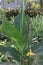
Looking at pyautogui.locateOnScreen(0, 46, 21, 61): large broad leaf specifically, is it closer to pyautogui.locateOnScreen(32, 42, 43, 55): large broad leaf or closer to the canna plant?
the canna plant

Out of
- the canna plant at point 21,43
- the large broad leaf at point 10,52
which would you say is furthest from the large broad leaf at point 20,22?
the large broad leaf at point 10,52

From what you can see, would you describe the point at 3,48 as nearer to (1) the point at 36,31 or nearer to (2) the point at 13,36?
(2) the point at 13,36

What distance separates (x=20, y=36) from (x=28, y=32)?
0.49 ft

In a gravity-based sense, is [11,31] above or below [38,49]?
above

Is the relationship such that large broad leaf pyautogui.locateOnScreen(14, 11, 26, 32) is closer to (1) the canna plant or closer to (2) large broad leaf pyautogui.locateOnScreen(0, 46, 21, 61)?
(1) the canna plant

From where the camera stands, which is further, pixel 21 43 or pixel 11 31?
pixel 21 43

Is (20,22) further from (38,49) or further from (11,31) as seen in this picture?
(38,49)

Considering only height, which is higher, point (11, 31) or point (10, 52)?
point (11, 31)

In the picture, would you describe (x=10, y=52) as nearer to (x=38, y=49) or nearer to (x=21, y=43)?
(x=21, y=43)

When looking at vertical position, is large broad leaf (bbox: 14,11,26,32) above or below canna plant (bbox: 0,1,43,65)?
above

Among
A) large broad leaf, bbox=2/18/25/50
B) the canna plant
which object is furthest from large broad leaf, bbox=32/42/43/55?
large broad leaf, bbox=2/18/25/50

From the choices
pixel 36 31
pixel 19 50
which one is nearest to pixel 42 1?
pixel 36 31

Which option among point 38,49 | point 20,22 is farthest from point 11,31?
point 38,49

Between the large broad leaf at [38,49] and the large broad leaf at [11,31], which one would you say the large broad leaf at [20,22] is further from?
the large broad leaf at [38,49]
